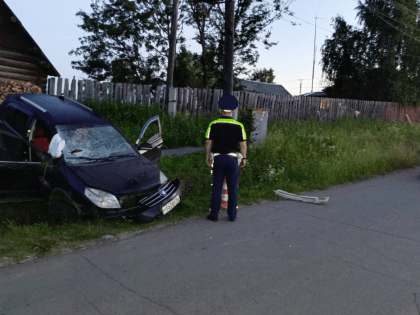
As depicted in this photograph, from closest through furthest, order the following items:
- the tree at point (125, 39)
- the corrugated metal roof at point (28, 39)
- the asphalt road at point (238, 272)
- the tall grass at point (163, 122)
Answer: the asphalt road at point (238, 272)
the tall grass at point (163, 122)
the corrugated metal roof at point (28, 39)
the tree at point (125, 39)

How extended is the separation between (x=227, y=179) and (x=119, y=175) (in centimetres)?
159

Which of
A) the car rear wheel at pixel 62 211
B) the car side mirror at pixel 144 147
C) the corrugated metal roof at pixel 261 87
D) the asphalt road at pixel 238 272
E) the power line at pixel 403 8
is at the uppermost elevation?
the power line at pixel 403 8

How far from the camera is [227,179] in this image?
21.3ft

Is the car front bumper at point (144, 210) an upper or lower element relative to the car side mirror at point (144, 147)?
lower

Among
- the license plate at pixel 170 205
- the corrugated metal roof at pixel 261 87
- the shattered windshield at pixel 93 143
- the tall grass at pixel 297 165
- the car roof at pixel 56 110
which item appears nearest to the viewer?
the license plate at pixel 170 205

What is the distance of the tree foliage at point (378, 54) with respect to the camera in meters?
35.4

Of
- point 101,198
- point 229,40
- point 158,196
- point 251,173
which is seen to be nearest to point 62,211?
point 101,198

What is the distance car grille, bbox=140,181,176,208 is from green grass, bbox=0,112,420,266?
0.96 feet

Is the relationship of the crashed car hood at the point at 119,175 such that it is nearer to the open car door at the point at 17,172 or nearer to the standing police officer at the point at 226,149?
the open car door at the point at 17,172

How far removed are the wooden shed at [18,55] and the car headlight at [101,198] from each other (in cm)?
1266

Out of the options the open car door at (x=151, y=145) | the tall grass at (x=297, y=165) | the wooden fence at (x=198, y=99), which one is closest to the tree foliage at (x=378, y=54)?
the wooden fence at (x=198, y=99)

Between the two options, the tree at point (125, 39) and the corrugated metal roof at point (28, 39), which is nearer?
the corrugated metal roof at point (28, 39)

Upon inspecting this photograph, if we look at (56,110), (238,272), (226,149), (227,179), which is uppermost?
(56,110)

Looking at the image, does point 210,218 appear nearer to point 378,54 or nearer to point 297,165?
point 297,165
